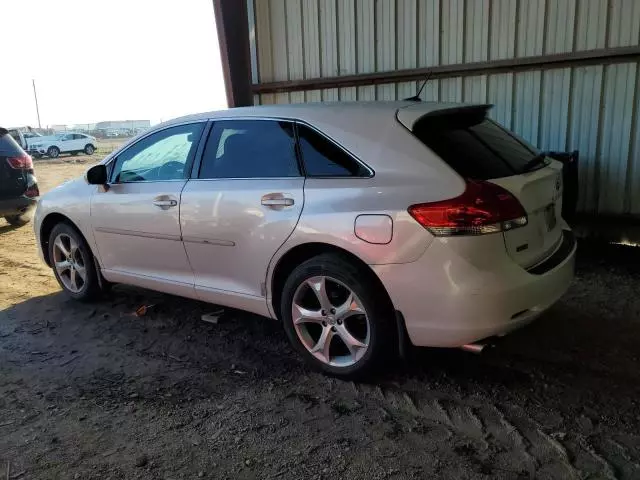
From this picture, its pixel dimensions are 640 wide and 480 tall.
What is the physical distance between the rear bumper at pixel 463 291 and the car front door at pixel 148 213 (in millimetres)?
1786

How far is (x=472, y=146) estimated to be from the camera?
11.2ft

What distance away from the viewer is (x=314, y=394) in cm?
342

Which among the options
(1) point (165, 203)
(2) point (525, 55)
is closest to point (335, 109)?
(1) point (165, 203)

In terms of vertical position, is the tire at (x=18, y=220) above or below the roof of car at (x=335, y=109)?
below

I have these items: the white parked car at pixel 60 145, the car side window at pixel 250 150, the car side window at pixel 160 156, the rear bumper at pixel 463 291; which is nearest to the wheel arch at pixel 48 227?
the car side window at pixel 160 156

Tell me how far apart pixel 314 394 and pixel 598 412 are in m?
1.57

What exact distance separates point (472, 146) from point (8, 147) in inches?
299

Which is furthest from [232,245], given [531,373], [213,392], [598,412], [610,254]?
[610,254]

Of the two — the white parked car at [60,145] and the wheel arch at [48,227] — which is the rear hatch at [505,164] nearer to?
the wheel arch at [48,227]

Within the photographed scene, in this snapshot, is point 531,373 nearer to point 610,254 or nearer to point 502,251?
point 502,251

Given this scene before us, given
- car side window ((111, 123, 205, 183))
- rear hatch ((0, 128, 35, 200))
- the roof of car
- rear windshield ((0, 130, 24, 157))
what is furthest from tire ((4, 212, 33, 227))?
the roof of car

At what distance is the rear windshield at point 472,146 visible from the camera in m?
3.23

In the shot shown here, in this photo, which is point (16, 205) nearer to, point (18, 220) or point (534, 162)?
point (18, 220)

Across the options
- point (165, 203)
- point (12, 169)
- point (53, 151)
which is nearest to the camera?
point (165, 203)
